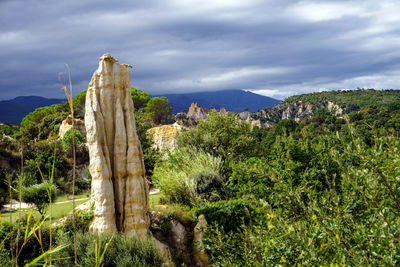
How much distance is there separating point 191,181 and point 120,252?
21.7 ft

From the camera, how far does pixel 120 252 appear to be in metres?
8.09

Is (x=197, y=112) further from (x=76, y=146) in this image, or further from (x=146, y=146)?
(x=76, y=146)

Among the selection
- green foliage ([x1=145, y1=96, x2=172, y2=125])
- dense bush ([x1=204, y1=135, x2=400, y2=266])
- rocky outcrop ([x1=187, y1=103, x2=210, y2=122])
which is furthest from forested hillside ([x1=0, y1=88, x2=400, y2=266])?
rocky outcrop ([x1=187, y1=103, x2=210, y2=122])

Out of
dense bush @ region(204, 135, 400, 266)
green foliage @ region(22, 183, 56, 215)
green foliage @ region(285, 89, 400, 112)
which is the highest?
green foliage @ region(285, 89, 400, 112)

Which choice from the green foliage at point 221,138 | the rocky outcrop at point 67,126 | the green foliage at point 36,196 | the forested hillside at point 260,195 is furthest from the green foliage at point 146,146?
the green foliage at point 36,196

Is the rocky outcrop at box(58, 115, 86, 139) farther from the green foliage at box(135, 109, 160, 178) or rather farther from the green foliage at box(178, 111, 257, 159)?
the green foliage at box(178, 111, 257, 159)

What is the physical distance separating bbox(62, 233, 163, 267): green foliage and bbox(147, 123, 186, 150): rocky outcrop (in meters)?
18.8

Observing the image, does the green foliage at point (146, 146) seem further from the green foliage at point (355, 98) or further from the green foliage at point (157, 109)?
the green foliage at point (355, 98)

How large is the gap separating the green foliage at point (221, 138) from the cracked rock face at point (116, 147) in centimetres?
986

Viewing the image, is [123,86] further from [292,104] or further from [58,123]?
[292,104]

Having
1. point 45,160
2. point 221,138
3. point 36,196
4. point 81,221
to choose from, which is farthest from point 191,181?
point 45,160

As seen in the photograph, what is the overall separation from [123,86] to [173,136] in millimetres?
17608

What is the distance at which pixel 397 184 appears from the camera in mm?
3371

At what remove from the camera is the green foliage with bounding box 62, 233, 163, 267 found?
770 cm
